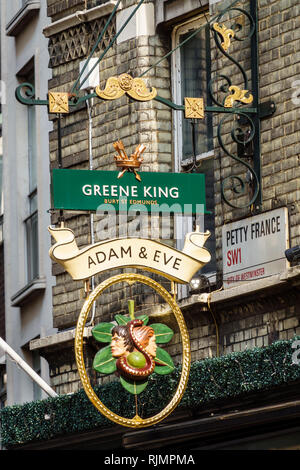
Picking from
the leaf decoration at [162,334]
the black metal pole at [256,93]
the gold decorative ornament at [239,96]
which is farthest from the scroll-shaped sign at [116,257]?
the gold decorative ornament at [239,96]

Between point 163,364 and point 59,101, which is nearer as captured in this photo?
point 163,364

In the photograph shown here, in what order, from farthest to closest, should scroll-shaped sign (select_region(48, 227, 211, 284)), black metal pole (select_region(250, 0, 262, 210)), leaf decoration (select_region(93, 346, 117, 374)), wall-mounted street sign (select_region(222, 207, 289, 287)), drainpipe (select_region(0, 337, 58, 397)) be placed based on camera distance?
drainpipe (select_region(0, 337, 58, 397)) → black metal pole (select_region(250, 0, 262, 210)) → wall-mounted street sign (select_region(222, 207, 289, 287)) → leaf decoration (select_region(93, 346, 117, 374)) → scroll-shaped sign (select_region(48, 227, 211, 284))

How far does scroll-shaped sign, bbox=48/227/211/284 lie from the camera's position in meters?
16.0

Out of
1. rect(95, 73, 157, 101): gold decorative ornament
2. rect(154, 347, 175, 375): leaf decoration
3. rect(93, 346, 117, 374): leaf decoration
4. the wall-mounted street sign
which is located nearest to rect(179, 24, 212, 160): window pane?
the wall-mounted street sign

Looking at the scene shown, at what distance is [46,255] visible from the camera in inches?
853

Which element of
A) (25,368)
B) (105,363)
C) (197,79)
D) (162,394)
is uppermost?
(197,79)

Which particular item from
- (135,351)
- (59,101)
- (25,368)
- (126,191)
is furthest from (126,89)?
(25,368)

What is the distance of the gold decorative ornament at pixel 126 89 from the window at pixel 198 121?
7.74 ft

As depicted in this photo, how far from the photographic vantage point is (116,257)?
16.0 metres

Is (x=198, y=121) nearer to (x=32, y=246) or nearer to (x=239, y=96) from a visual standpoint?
(x=239, y=96)

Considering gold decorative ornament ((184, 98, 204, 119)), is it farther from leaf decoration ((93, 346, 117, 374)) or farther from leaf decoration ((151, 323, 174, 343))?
leaf decoration ((93, 346, 117, 374))

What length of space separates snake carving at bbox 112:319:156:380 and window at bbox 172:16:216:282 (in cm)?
253

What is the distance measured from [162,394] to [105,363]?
2.18 meters

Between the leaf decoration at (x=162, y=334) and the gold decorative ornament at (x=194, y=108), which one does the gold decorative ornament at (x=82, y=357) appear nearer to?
the leaf decoration at (x=162, y=334)
